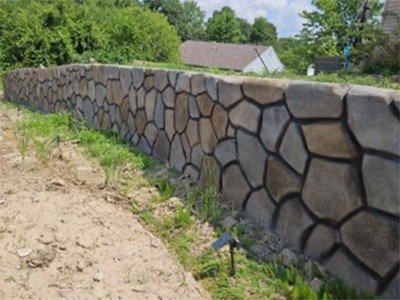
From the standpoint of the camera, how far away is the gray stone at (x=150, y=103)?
177 inches

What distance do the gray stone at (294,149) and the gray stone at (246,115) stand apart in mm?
333

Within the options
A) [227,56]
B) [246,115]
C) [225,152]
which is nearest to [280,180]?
[246,115]

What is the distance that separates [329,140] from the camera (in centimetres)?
234

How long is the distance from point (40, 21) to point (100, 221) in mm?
13497

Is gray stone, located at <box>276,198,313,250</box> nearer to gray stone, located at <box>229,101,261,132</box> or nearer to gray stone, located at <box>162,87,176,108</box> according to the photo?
gray stone, located at <box>229,101,261,132</box>

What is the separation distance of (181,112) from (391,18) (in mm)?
11496

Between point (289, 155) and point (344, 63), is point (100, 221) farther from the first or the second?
point (344, 63)

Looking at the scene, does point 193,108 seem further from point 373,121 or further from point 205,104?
point 373,121

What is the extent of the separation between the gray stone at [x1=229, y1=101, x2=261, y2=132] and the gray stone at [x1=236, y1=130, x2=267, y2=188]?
2.6 inches

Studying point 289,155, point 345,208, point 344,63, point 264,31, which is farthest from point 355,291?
point 264,31

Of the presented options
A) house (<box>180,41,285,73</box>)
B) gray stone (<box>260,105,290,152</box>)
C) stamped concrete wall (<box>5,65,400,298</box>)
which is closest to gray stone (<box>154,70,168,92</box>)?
stamped concrete wall (<box>5,65,400,298</box>)

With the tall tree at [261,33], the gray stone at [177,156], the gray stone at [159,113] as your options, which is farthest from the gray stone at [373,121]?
the tall tree at [261,33]

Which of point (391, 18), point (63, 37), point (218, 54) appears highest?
point (391, 18)

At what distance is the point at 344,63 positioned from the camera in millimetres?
13797
